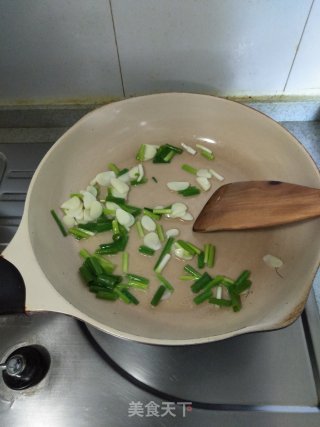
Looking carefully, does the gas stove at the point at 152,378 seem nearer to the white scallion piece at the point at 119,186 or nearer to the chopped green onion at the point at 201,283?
the chopped green onion at the point at 201,283

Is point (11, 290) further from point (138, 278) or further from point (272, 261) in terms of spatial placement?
point (272, 261)

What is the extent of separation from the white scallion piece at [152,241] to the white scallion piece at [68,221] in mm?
142

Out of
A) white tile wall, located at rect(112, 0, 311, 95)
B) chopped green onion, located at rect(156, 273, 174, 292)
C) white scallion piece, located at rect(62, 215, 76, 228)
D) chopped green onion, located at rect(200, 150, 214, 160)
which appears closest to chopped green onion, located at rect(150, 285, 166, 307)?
chopped green onion, located at rect(156, 273, 174, 292)

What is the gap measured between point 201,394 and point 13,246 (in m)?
0.37

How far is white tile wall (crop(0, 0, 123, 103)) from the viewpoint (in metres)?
0.72

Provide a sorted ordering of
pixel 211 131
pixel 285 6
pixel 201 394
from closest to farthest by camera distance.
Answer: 1. pixel 201 394
2. pixel 285 6
3. pixel 211 131

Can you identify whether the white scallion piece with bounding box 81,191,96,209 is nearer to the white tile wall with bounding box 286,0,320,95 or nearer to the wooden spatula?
the wooden spatula

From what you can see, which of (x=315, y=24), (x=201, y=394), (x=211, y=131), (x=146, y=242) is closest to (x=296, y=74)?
(x=315, y=24)

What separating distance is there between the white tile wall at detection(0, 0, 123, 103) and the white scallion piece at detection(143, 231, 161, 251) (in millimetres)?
370

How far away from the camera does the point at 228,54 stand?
788mm

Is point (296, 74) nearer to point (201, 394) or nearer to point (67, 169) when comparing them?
point (67, 169)

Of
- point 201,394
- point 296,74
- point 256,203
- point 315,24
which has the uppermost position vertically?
point 315,24

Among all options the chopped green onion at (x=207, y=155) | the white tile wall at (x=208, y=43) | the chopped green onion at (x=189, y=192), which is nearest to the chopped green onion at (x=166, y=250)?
the chopped green onion at (x=189, y=192)

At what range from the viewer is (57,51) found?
0.79 metres
